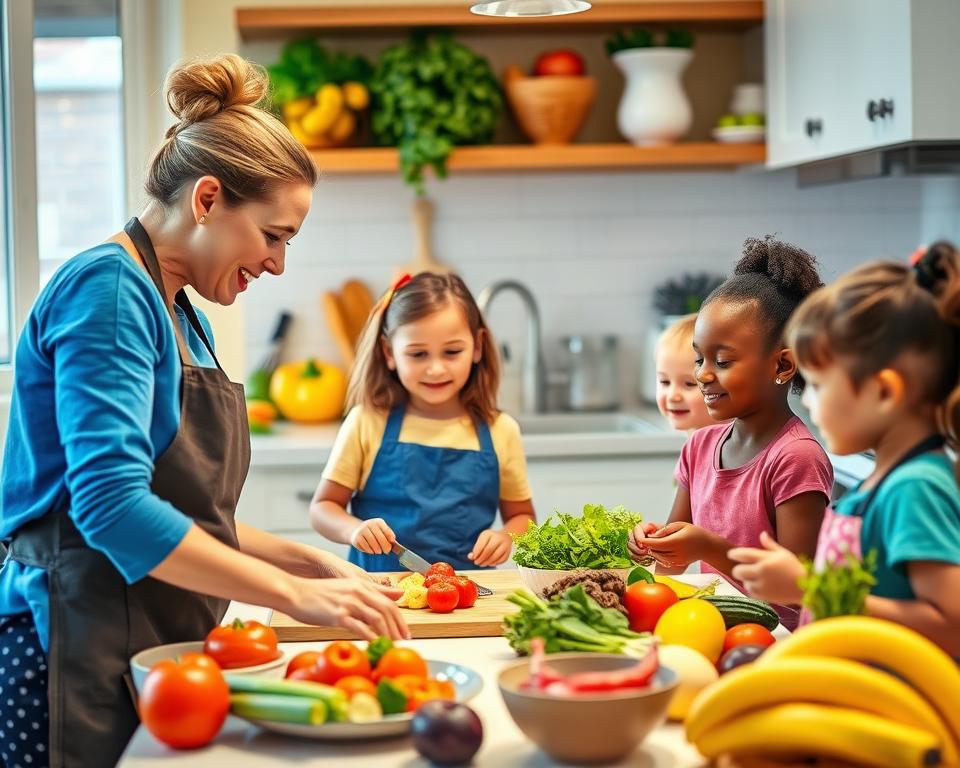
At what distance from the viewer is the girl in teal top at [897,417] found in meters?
1.18

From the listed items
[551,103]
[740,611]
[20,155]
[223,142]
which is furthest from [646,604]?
[551,103]

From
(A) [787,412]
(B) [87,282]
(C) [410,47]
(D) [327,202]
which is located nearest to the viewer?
(B) [87,282]

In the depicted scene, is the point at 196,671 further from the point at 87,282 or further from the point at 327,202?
the point at 327,202

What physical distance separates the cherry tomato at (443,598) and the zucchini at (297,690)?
1.60 ft

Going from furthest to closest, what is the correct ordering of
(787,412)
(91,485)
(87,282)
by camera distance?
1. (787,412)
2. (87,282)
3. (91,485)

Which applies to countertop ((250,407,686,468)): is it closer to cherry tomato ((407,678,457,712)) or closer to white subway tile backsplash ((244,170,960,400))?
white subway tile backsplash ((244,170,960,400))

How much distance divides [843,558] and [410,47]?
2.81 meters

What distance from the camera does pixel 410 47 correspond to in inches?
147

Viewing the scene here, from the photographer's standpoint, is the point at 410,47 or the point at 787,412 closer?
the point at 787,412

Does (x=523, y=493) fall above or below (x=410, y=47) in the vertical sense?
below

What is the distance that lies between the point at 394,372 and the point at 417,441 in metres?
0.16

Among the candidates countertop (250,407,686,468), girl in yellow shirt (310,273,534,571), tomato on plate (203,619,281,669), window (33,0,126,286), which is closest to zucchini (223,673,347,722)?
tomato on plate (203,619,281,669)

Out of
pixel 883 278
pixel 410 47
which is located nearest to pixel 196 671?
pixel 883 278

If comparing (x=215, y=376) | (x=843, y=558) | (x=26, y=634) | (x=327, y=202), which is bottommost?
(x=26, y=634)
